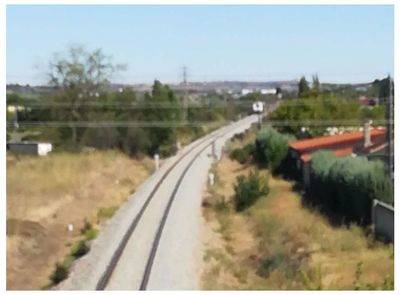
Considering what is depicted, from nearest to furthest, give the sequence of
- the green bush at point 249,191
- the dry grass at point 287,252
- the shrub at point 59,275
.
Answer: the dry grass at point 287,252, the shrub at point 59,275, the green bush at point 249,191

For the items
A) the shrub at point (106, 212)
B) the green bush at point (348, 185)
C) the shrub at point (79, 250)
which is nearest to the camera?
the shrub at point (79, 250)

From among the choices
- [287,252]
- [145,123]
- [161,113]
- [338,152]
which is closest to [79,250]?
[287,252]

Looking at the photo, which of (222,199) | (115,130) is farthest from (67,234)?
(115,130)

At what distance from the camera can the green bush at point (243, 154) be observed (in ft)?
71.0

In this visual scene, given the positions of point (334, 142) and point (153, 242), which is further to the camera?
point (334, 142)

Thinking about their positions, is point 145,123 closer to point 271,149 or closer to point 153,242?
point 271,149

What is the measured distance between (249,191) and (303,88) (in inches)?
523

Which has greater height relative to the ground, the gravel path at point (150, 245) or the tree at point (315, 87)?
the tree at point (315, 87)

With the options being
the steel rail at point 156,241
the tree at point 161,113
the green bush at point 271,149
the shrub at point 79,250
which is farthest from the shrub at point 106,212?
the tree at point 161,113

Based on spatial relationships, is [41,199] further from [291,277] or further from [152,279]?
[291,277]

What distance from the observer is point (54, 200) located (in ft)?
48.8

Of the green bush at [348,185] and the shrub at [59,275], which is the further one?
the green bush at [348,185]

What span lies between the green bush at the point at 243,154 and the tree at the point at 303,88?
3.43 metres

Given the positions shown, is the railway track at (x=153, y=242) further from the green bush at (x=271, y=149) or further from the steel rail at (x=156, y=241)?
the green bush at (x=271, y=149)
